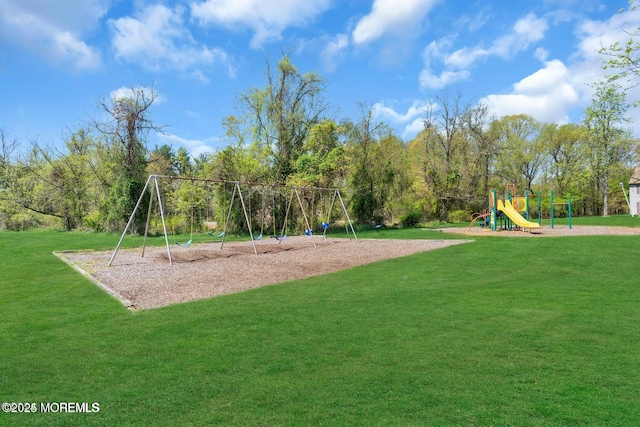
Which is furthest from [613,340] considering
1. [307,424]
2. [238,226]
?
[238,226]

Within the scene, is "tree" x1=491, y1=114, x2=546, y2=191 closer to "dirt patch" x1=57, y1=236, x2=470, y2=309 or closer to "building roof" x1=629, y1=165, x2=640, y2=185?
"building roof" x1=629, y1=165, x2=640, y2=185

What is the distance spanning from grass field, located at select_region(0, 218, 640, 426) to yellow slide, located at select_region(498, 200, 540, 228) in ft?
34.3

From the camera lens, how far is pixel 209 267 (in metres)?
9.91

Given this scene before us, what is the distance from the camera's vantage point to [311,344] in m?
4.27

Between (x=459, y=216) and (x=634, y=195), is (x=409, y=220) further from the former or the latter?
(x=634, y=195)

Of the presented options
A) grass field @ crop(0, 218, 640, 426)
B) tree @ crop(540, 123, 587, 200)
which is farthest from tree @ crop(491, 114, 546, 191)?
grass field @ crop(0, 218, 640, 426)

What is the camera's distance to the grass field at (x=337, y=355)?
2.87m

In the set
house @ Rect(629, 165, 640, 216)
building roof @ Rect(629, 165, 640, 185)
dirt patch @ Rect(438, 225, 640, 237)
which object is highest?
building roof @ Rect(629, 165, 640, 185)

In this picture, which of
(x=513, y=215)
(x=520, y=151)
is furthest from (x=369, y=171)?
(x=520, y=151)

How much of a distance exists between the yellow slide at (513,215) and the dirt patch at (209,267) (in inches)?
227

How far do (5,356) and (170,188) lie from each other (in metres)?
22.8

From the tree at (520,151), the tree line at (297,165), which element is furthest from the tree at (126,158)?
the tree at (520,151)

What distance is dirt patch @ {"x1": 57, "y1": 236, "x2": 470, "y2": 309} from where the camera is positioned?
7199mm

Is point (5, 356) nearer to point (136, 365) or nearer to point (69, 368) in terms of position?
point (69, 368)
